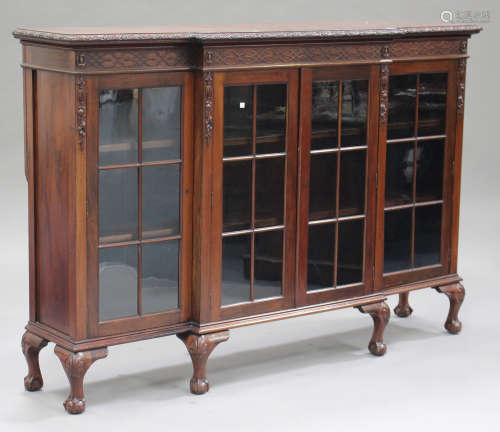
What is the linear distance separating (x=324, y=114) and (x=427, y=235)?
0.93 metres

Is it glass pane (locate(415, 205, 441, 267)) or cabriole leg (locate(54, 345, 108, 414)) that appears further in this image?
glass pane (locate(415, 205, 441, 267))

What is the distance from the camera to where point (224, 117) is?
479 cm

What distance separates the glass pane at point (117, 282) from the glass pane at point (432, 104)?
1.58 m

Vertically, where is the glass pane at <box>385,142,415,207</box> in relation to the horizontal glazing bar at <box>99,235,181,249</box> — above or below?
above

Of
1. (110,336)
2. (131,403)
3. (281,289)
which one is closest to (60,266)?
(110,336)

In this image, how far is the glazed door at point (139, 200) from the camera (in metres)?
4.57

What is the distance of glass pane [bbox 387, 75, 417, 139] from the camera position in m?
5.36

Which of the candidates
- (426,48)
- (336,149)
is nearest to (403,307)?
(336,149)

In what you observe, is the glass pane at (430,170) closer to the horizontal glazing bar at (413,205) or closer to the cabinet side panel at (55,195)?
the horizontal glazing bar at (413,205)

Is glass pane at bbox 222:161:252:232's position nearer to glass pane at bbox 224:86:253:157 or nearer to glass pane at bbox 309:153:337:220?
glass pane at bbox 224:86:253:157

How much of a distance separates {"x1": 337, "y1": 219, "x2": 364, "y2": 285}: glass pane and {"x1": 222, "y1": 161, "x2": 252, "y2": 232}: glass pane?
1.66 ft

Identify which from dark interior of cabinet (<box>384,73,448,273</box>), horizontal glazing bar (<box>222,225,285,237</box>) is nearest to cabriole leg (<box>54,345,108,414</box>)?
horizontal glazing bar (<box>222,225,285,237</box>)

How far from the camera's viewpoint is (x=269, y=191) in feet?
16.4

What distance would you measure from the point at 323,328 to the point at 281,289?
0.81m
